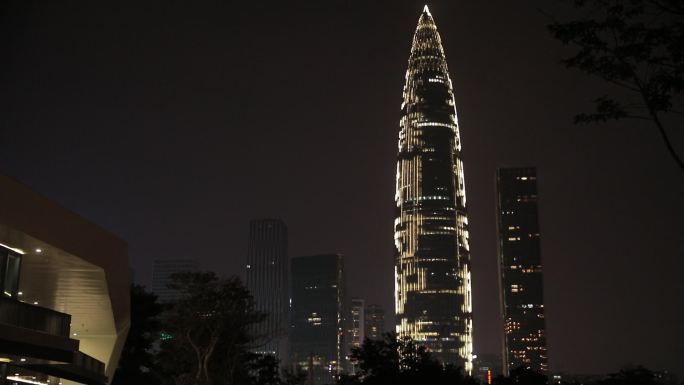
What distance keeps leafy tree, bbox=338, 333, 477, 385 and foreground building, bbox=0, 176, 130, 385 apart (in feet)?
58.1

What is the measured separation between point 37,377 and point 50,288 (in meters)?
3.76

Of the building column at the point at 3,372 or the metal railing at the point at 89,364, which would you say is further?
the metal railing at the point at 89,364

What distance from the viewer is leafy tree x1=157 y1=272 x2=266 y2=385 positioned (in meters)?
41.7

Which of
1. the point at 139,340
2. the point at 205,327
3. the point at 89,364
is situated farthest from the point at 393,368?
the point at 89,364

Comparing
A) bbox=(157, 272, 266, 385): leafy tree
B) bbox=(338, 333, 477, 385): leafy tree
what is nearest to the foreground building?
bbox=(157, 272, 266, 385): leafy tree

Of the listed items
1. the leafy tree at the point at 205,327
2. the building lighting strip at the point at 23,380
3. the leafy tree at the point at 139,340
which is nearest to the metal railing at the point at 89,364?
the building lighting strip at the point at 23,380

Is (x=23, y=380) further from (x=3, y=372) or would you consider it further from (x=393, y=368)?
(x=393, y=368)

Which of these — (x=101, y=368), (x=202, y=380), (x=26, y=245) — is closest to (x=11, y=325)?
(x=26, y=245)

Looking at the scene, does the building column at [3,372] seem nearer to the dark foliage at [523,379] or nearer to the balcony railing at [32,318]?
the balcony railing at [32,318]

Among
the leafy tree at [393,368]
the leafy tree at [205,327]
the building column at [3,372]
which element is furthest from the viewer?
the leafy tree at [393,368]

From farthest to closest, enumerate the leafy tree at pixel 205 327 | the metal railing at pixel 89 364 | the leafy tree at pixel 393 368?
1. the leafy tree at pixel 393 368
2. the leafy tree at pixel 205 327
3. the metal railing at pixel 89 364

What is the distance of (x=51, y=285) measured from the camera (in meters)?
32.9

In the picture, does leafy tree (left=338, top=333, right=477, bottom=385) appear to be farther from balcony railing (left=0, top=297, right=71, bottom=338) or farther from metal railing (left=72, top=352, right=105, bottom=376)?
balcony railing (left=0, top=297, right=71, bottom=338)

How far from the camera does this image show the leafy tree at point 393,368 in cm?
5063
